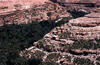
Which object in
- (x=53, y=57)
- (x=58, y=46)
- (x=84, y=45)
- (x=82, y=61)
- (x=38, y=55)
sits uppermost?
(x=84, y=45)

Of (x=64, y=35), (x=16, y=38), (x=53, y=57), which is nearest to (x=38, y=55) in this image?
(x=53, y=57)

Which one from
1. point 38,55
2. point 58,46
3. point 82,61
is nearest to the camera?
point 82,61

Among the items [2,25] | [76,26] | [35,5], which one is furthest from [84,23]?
[35,5]

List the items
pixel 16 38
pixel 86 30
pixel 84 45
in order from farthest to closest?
1. pixel 16 38
2. pixel 86 30
3. pixel 84 45

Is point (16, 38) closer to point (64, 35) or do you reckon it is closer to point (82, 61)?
point (64, 35)

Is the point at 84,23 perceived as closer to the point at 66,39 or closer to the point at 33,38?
the point at 66,39

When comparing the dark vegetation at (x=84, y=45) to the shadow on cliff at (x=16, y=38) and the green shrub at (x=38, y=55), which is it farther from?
the shadow on cliff at (x=16, y=38)

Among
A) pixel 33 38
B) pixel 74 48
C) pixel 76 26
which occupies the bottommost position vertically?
pixel 33 38

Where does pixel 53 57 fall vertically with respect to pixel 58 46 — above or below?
below

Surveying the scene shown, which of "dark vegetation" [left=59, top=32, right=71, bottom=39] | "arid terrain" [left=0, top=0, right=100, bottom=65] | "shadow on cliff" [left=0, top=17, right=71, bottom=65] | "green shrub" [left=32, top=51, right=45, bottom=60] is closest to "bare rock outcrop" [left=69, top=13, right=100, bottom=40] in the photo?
"arid terrain" [left=0, top=0, right=100, bottom=65]
